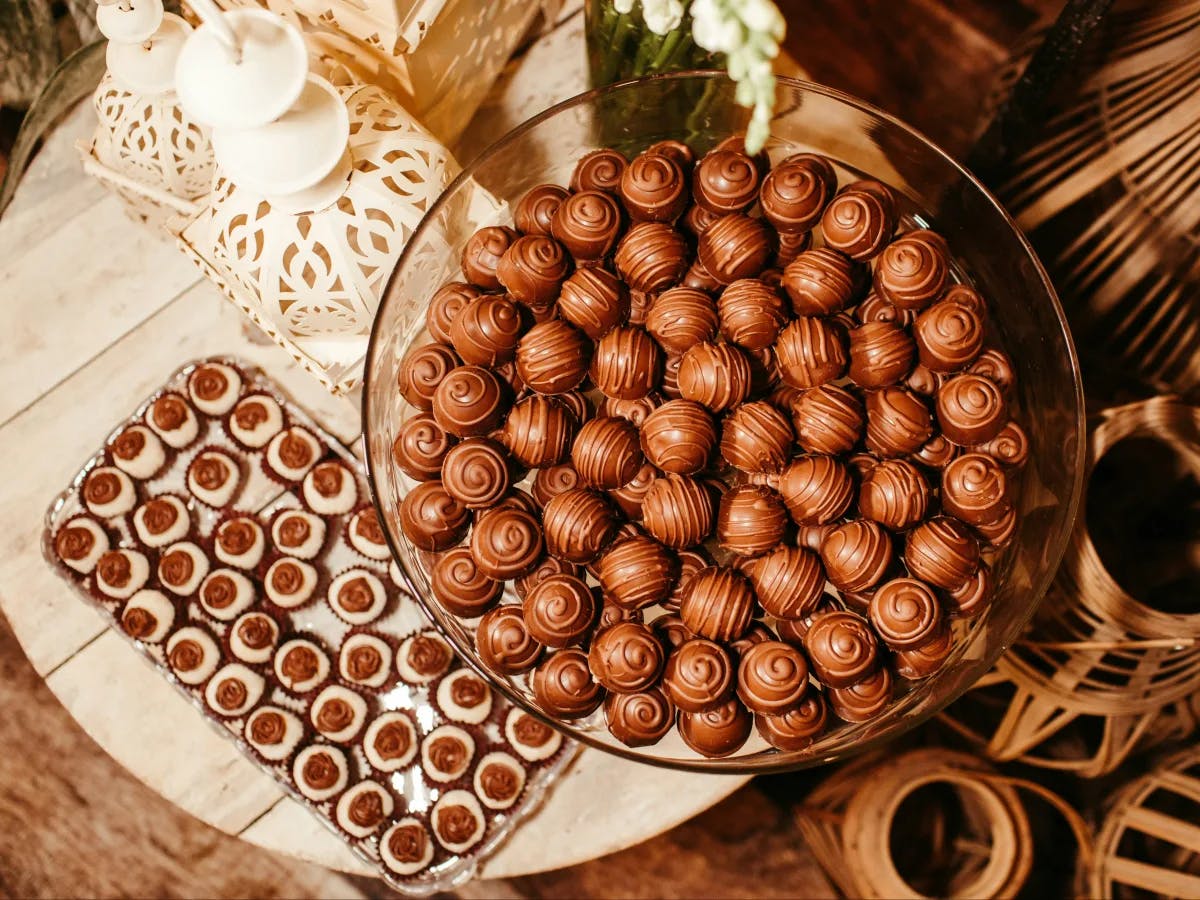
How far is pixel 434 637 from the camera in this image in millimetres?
1553

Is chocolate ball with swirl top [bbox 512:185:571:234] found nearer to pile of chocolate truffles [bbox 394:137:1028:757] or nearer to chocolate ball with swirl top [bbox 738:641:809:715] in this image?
pile of chocolate truffles [bbox 394:137:1028:757]

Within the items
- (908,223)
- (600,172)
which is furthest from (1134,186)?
(600,172)

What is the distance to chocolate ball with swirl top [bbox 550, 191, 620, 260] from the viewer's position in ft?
3.76

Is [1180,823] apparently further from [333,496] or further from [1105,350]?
[333,496]

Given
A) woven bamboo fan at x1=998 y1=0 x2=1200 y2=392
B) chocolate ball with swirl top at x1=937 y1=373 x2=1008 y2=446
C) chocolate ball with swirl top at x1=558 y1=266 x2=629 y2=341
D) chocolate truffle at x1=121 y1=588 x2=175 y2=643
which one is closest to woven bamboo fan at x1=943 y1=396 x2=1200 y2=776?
woven bamboo fan at x1=998 y1=0 x2=1200 y2=392

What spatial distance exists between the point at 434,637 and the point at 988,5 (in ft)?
Answer: 6.63

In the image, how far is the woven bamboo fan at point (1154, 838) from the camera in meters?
1.77

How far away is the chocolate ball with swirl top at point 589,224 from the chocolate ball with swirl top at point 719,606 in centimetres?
40

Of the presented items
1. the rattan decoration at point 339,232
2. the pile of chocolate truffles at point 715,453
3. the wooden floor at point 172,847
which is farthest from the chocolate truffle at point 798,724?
the wooden floor at point 172,847

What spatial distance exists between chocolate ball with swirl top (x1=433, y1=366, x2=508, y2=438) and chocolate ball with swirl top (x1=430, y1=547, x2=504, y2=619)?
0.14m

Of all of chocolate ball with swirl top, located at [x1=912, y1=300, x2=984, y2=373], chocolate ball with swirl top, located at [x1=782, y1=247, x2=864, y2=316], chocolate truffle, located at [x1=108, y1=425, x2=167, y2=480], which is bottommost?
chocolate truffle, located at [x1=108, y1=425, x2=167, y2=480]

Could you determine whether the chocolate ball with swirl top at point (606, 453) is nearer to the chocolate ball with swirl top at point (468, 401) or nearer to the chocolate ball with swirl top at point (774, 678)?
the chocolate ball with swirl top at point (468, 401)

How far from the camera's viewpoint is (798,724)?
42.6 inches

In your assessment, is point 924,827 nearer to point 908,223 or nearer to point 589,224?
point 908,223
